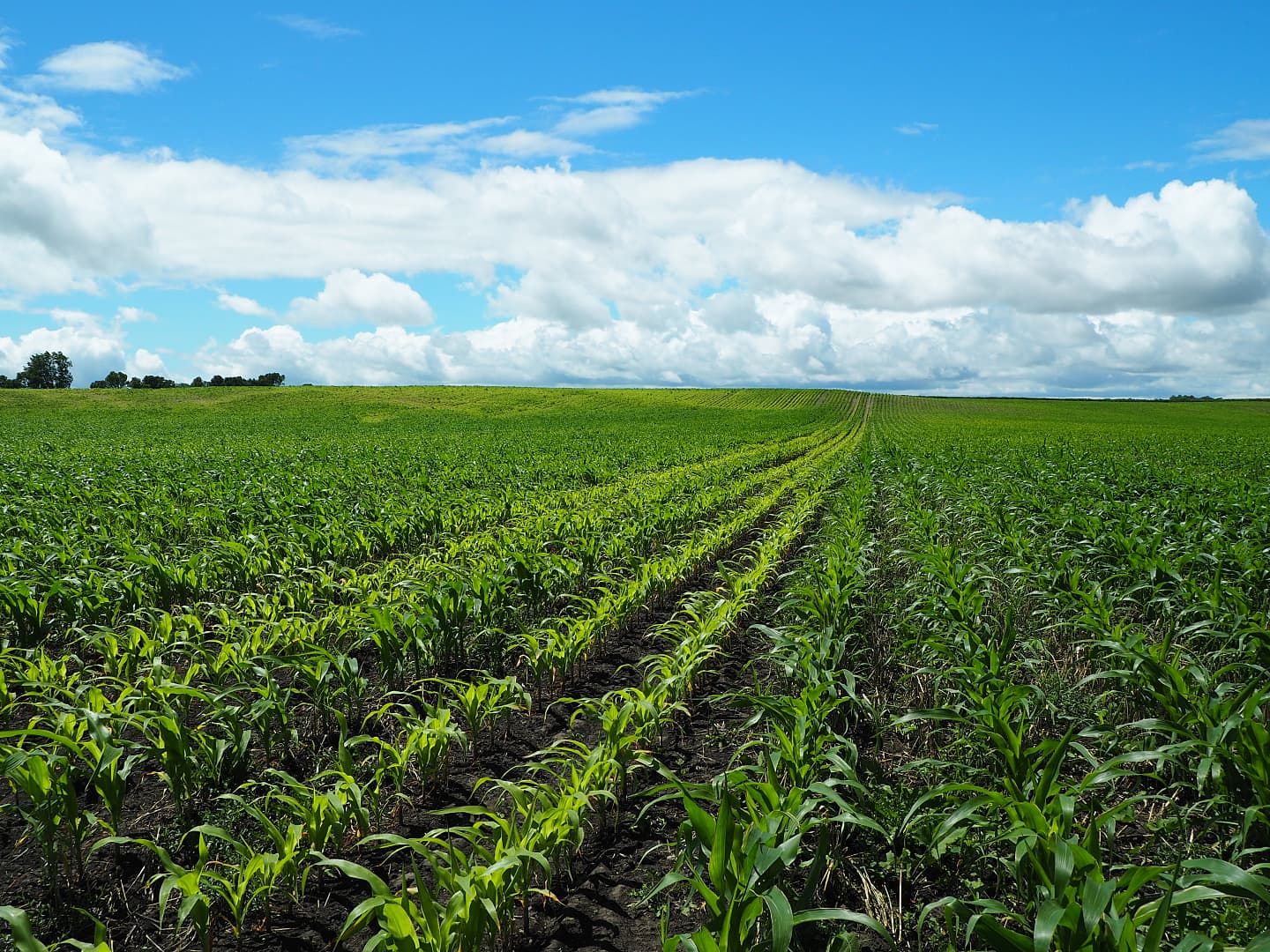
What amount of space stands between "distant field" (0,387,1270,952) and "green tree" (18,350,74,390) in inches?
4756

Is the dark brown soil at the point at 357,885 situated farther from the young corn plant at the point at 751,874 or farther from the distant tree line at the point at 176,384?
the distant tree line at the point at 176,384

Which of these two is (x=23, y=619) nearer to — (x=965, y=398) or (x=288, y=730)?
(x=288, y=730)

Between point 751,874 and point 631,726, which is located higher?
point 751,874

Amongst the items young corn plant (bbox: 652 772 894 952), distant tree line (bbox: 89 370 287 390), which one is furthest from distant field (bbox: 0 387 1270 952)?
distant tree line (bbox: 89 370 287 390)

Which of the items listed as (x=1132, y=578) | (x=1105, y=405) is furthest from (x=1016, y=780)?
(x=1105, y=405)

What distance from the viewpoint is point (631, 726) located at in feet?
16.9

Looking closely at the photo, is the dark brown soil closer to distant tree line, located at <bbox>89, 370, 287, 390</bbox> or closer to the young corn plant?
→ the young corn plant

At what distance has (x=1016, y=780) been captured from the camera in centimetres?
373

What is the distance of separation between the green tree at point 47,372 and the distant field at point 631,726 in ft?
396

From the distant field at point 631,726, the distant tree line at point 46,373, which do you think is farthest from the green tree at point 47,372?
the distant field at point 631,726

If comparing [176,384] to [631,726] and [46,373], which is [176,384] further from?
[631,726]

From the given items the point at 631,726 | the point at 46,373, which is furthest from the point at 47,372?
the point at 631,726

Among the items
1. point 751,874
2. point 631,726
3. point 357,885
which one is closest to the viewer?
point 751,874

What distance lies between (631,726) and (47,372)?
136356 millimetres
